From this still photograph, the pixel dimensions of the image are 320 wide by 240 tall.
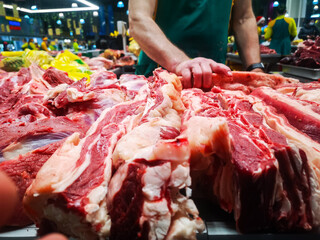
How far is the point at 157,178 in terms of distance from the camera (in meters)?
0.77

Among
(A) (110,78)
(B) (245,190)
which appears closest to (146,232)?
(B) (245,190)

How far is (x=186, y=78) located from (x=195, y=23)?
169 centimetres

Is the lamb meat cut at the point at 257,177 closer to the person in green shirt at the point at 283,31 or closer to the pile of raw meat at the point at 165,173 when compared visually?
the pile of raw meat at the point at 165,173

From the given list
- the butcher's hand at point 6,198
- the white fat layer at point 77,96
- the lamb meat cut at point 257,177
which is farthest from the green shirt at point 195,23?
the butcher's hand at point 6,198

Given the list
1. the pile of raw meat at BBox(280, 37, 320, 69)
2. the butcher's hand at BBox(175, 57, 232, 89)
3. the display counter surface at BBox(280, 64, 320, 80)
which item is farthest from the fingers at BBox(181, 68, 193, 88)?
the pile of raw meat at BBox(280, 37, 320, 69)

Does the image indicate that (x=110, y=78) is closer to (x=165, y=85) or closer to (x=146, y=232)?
(x=165, y=85)

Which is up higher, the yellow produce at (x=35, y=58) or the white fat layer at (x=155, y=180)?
the yellow produce at (x=35, y=58)

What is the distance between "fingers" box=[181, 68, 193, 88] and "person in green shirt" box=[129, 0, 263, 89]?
271 mm

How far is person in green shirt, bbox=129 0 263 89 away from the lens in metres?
2.56

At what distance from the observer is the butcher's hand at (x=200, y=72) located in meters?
1.84

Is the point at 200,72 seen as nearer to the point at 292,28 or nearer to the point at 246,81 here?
the point at 246,81

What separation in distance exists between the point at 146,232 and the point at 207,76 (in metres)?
1.35

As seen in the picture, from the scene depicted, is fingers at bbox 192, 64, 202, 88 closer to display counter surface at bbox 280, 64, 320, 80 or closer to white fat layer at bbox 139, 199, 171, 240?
white fat layer at bbox 139, 199, 171, 240

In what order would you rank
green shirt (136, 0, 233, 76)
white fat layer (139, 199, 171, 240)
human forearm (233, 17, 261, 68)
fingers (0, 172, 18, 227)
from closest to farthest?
fingers (0, 172, 18, 227) < white fat layer (139, 199, 171, 240) < green shirt (136, 0, 233, 76) < human forearm (233, 17, 261, 68)
